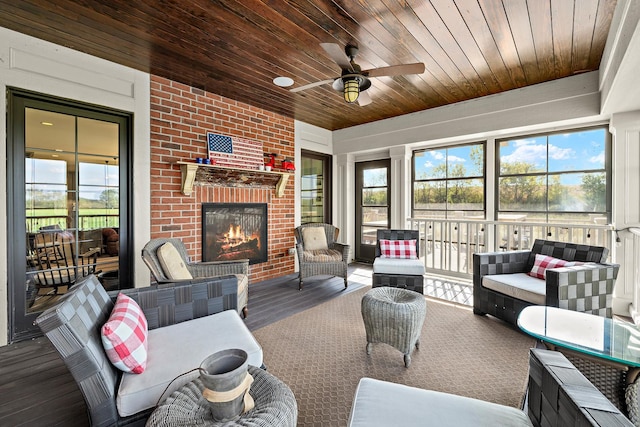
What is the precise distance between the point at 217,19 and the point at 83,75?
1539 mm

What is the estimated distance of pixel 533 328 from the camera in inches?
64.0

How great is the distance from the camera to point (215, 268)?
2955 mm

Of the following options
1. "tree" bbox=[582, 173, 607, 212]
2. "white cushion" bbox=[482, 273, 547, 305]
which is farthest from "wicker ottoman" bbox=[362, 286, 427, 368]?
"tree" bbox=[582, 173, 607, 212]

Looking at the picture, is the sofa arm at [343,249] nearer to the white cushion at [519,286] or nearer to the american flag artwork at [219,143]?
the white cushion at [519,286]

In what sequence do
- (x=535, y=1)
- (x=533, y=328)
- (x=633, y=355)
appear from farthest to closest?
1. (x=535, y=1)
2. (x=533, y=328)
3. (x=633, y=355)

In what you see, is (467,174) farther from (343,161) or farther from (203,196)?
(203,196)

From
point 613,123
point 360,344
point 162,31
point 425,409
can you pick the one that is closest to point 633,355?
point 425,409

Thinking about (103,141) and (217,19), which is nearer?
(217,19)

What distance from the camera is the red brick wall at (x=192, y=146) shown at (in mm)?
3176

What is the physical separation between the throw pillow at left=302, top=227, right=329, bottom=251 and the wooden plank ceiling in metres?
2.10

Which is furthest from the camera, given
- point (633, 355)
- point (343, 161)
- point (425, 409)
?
point (343, 161)

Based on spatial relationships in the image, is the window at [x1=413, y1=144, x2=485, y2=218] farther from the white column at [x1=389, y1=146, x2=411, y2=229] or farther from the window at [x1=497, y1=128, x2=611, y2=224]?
the window at [x1=497, y1=128, x2=611, y2=224]

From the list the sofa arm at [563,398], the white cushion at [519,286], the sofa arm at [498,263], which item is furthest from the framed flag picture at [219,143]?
the sofa arm at [563,398]

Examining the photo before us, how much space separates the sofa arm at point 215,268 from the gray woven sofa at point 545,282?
248 cm
